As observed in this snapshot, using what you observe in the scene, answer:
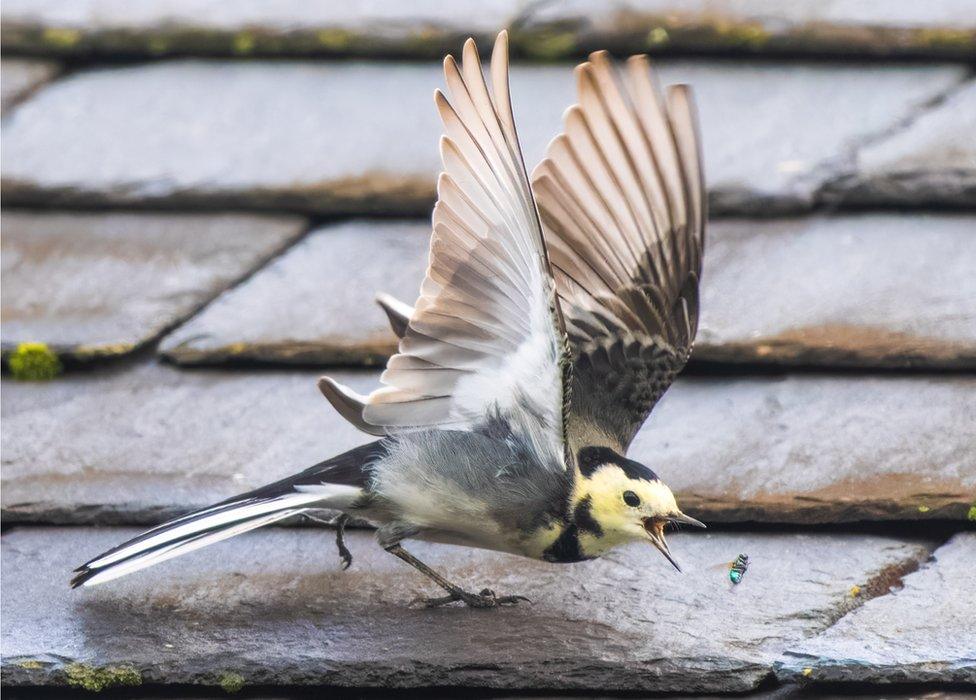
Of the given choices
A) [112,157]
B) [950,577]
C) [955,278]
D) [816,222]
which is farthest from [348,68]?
[950,577]

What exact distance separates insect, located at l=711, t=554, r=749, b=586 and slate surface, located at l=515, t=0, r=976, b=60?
1352 millimetres

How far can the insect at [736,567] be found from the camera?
1.98 meters

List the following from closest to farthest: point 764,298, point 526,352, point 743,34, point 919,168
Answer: point 526,352 → point 764,298 → point 919,168 → point 743,34

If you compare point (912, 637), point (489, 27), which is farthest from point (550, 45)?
point (912, 637)

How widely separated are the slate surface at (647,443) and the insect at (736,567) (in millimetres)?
94

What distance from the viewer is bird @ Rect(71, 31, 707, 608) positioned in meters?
1.88

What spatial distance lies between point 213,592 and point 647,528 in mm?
612

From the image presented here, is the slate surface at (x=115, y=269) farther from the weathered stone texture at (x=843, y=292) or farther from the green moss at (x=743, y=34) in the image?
the green moss at (x=743, y=34)

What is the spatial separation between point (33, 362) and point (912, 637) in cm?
154

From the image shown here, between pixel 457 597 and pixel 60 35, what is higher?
pixel 60 35

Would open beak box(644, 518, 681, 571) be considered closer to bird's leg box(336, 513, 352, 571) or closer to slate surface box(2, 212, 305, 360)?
bird's leg box(336, 513, 352, 571)

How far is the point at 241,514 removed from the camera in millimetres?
1947

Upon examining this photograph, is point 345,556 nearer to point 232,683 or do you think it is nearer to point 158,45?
point 232,683

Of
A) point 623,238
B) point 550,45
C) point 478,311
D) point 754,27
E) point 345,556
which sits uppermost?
point 754,27
